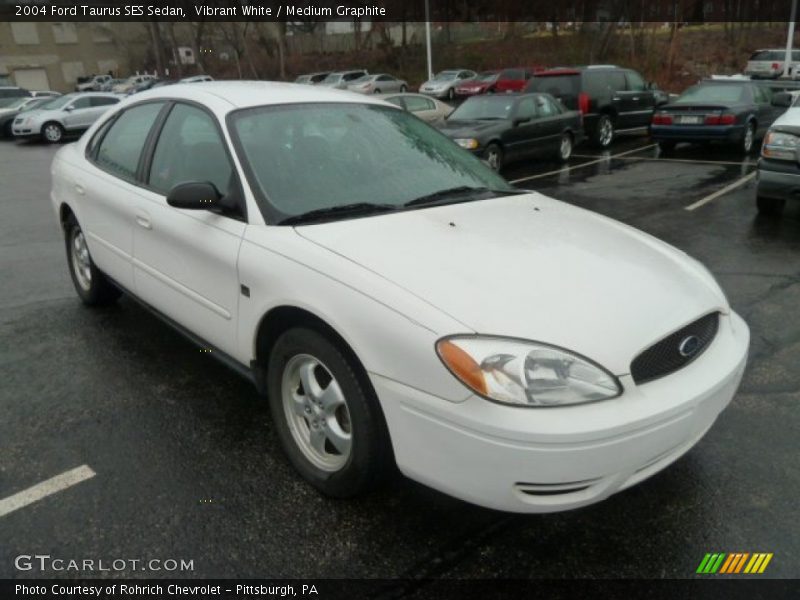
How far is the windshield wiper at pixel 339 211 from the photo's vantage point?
9.38ft

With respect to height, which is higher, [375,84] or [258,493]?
[375,84]

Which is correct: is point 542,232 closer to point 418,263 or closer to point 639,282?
point 639,282

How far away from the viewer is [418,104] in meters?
14.5

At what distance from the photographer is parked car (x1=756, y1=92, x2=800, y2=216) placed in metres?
6.67

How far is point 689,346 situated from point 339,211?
61.0 inches

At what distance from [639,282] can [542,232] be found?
1.79ft

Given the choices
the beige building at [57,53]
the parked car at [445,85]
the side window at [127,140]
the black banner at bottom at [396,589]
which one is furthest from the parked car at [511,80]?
the beige building at [57,53]

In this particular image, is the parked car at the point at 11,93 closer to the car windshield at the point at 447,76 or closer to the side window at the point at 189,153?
the car windshield at the point at 447,76

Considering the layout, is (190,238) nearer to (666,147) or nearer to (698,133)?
(698,133)

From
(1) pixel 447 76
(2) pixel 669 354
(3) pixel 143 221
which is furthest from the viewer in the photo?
(1) pixel 447 76

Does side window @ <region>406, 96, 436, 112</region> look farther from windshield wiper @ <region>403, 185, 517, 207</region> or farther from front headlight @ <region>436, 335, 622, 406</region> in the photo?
front headlight @ <region>436, 335, 622, 406</region>

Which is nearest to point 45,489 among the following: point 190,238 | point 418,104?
point 190,238

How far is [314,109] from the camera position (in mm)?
3500

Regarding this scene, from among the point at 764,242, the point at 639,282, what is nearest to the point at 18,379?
the point at 639,282
